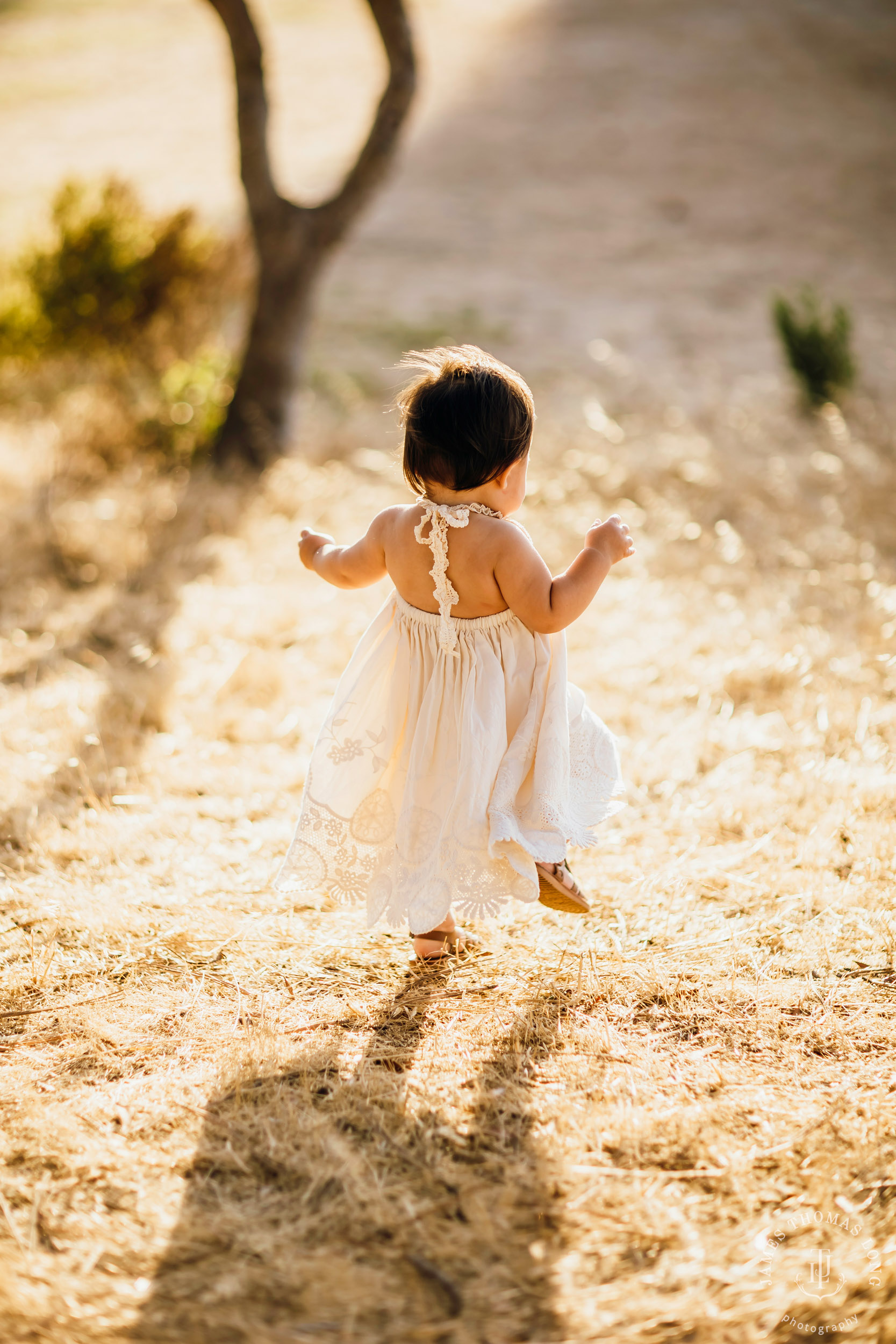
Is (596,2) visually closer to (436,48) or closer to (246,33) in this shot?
(436,48)

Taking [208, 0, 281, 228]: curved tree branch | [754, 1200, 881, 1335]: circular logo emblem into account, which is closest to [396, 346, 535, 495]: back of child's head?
[754, 1200, 881, 1335]: circular logo emblem

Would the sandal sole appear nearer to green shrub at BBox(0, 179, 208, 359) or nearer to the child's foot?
the child's foot

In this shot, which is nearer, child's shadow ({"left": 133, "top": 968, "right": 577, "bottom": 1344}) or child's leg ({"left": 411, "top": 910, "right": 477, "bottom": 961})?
child's shadow ({"left": 133, "top": 968, "right": 577, "bottom": 1344})

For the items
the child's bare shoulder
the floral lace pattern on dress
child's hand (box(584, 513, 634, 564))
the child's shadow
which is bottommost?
the child's shadow

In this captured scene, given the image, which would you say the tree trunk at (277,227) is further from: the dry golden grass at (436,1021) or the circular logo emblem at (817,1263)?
the circular logo emblem at (817,1263)

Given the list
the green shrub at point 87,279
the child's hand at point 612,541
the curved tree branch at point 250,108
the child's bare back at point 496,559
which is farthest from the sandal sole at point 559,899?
the green shrub at point 87,279

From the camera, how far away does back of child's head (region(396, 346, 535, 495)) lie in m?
1.94

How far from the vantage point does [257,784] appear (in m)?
3.21

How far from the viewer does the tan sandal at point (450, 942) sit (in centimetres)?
240

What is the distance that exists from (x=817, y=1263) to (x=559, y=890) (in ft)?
2.83

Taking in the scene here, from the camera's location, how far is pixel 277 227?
5.83m

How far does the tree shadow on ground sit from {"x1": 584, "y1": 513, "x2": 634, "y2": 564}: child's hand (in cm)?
186

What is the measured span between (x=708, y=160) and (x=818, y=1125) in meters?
17.9

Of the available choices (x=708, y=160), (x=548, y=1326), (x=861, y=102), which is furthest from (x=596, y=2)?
(x=548, y=1326)
